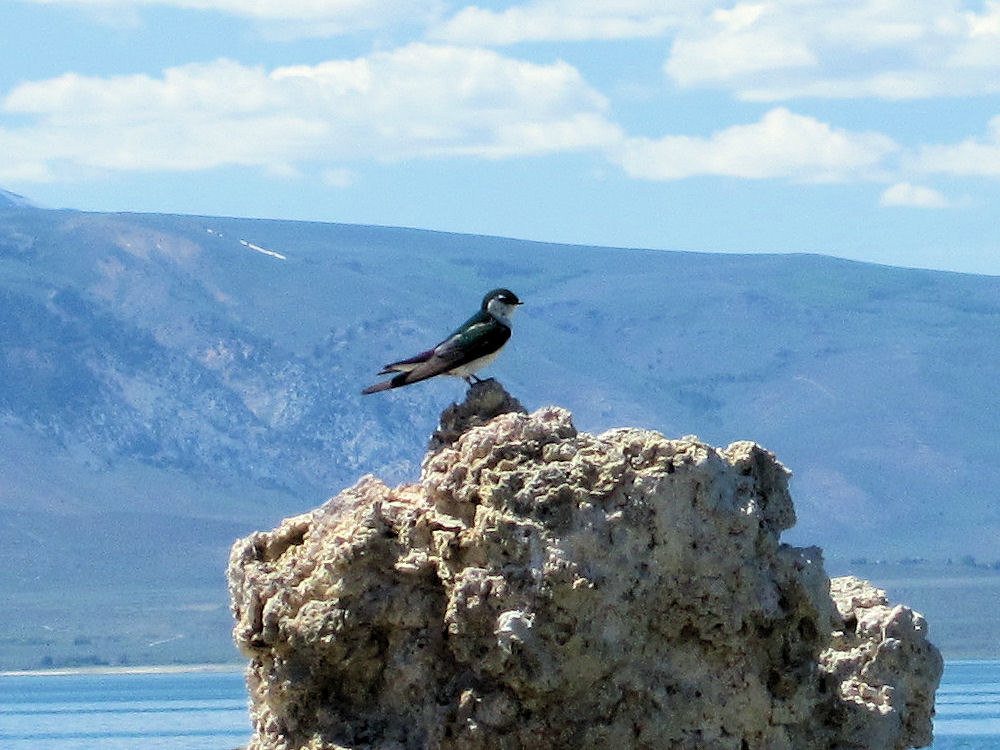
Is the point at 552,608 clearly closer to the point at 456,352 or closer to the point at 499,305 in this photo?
the point at 456,352

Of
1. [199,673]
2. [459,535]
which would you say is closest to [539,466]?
[459,535]

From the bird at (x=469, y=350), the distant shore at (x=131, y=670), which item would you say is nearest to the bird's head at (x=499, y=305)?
the bird at (x=469, y=350)

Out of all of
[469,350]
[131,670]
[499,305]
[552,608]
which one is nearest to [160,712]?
[131,670]

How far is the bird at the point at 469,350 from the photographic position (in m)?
12.7

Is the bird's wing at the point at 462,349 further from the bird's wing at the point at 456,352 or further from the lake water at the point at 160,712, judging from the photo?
the lake water at the point at 160,712

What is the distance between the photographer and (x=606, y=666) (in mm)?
10766

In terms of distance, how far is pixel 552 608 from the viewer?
10.6 m

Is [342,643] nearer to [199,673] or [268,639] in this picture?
[268,639]

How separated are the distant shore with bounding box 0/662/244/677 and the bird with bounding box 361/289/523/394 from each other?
13248cm

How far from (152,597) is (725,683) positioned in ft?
528

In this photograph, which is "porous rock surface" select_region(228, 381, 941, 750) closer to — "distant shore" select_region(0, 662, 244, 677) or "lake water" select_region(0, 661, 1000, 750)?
"lake water" select_region(0, 661, 1000, 750)

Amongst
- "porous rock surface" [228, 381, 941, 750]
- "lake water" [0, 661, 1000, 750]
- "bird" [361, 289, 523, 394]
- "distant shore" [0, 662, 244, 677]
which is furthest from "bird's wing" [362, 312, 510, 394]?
"distant shore" [0, 662, 244, 677]

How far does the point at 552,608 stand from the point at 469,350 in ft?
7.89

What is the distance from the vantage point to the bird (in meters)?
12.7
